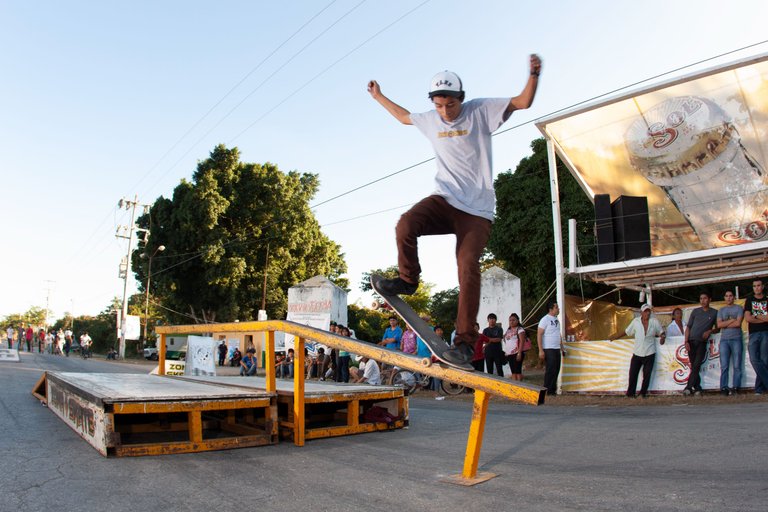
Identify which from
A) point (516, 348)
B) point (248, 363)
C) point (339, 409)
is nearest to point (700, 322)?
point (516, 348)

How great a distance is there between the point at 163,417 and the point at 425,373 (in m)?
3.27

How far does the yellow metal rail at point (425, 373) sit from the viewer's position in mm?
3543

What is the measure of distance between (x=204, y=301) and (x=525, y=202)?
23729 millimetres

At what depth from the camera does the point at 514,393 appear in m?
3.48

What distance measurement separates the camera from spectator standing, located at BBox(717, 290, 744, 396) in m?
9.13

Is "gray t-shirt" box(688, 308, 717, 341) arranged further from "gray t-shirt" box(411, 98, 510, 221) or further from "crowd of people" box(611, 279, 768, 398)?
"gray t-shirt" box(411, 98, 510, 221)

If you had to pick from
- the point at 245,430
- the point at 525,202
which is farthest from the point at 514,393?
the point at 525,202

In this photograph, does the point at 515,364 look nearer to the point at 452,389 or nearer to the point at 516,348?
the point at 516,348

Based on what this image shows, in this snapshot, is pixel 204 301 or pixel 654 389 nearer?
pixel 654 389

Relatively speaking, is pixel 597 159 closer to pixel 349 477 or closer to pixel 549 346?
pixel 549 346

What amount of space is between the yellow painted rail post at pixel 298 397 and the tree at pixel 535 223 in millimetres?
19048

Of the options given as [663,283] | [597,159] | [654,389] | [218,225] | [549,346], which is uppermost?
[218,225]

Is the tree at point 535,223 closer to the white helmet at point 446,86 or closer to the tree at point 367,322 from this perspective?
the white helmet at point 446,86

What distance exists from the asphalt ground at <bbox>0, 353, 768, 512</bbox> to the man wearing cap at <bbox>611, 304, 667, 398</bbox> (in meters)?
3.47
